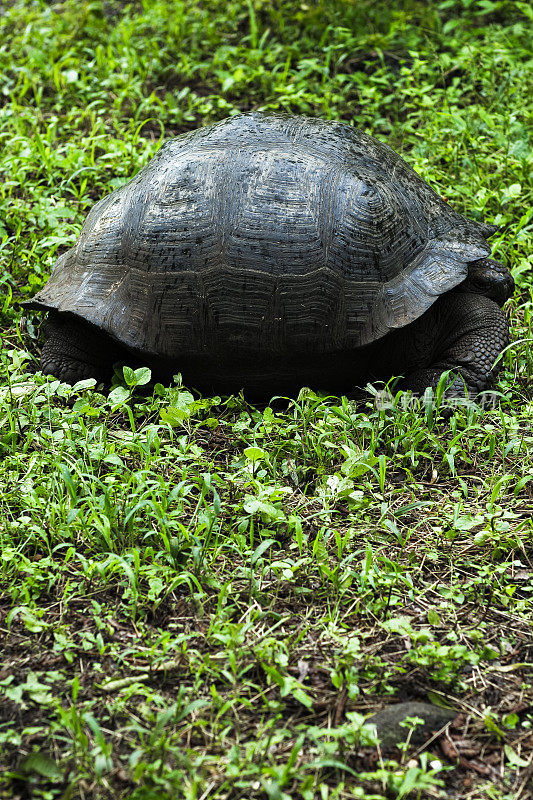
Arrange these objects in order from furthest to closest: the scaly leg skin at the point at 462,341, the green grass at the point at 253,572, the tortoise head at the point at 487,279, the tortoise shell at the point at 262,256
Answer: the tortoise head at the point at 487,279
the scaly leg skin at the point at 462,341
the tortoise shell at the point at 262,256
the green grass at the point at 253,572

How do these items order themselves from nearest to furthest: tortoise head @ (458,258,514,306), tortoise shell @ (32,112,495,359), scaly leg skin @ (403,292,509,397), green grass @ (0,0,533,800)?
green grass @ (0,0,533,800)
tortoise shell @ (32,112,495,359)
scaly leg skin @ (403,292,509,397)
tortoise head @ (458,258,514,306)

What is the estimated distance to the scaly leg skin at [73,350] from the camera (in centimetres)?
444

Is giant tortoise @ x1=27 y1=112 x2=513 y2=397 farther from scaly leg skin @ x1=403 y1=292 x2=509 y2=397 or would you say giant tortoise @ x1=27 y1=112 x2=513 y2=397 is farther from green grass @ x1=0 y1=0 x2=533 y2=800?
green grass @ x1=0 y1=0 x2=533 y2=800

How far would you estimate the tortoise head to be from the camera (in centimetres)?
457

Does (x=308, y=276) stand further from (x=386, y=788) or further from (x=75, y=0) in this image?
(x=75, y=0)

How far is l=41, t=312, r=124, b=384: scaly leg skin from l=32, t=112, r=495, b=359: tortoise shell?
0.16 meters

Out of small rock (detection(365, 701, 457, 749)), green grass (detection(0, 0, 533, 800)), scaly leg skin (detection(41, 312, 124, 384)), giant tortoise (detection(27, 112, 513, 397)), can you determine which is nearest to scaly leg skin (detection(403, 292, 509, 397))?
giant tortoise (detection(27, 112, 513, 397))

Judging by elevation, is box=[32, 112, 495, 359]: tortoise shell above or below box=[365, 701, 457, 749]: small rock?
above

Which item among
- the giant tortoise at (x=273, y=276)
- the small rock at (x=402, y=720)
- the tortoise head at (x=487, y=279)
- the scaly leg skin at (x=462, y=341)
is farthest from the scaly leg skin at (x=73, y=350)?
the small rock at (x=402, y=720)

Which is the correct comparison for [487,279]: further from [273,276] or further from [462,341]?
[273,276]

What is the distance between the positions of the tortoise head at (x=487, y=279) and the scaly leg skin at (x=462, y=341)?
0.17 ft

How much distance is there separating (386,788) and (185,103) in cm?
605

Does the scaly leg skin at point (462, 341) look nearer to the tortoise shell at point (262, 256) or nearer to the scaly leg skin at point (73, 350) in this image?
the tortoise shell at point (262, 256)

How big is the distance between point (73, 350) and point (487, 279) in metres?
2.38
